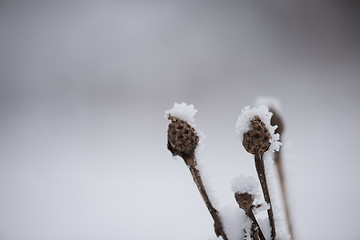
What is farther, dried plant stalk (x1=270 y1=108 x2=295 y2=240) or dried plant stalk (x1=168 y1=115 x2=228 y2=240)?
dried plant stalk (x1=270 y1=108 x2=295 y2=240)

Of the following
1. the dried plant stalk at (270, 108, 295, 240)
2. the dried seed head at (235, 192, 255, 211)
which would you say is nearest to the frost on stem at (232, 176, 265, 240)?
the dried seed head at (235, 192, 255, 211)

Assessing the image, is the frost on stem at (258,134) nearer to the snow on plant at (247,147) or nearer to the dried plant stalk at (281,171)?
the snow on plant at (247,147)

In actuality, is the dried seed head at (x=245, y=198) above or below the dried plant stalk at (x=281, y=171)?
below

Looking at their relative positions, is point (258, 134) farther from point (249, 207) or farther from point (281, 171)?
point (281, 171)

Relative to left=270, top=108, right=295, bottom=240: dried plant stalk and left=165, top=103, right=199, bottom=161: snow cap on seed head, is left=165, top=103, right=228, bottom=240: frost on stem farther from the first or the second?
left=270, top=108, right=295, bottom=240: dried plant stalk

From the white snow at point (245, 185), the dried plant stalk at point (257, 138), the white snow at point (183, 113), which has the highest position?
the white snow at point (183, 113)

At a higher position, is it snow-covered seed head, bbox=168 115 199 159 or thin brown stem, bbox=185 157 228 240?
snow-covered seed head, bbox=168 115 199 159

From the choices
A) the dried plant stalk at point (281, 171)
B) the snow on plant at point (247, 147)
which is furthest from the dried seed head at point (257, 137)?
the dried plant stalk at point (281, 171)
